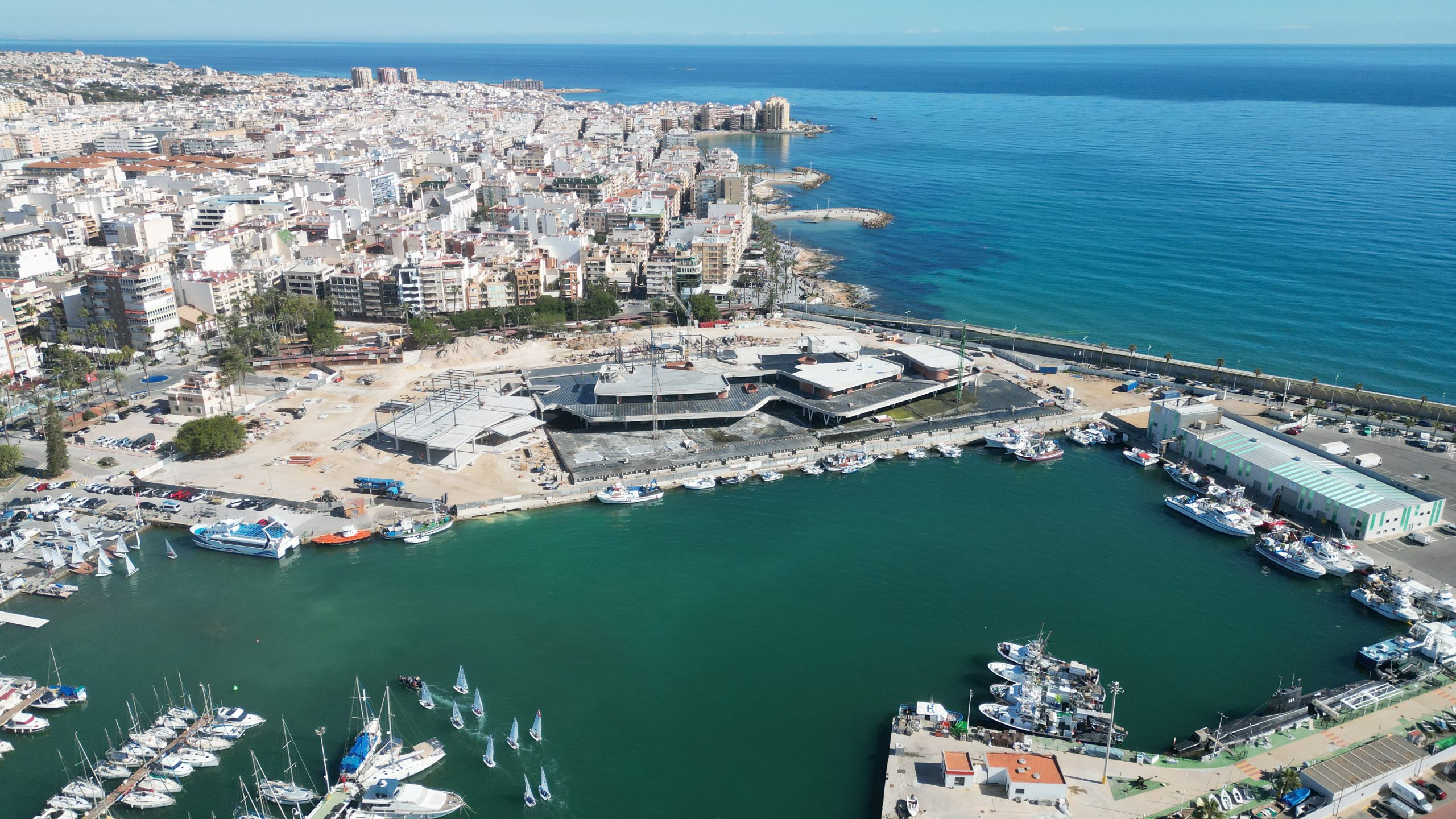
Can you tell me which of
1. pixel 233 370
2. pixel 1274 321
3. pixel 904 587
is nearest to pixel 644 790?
pixel 904 587

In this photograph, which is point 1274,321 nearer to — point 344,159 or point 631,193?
point 631,193

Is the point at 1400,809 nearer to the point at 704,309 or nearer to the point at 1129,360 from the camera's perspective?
the point at 1129,360

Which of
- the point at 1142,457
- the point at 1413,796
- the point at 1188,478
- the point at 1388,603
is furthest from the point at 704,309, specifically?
the point at 1413,796

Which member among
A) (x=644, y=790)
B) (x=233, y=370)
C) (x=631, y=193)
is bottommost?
(x=644, y=790)

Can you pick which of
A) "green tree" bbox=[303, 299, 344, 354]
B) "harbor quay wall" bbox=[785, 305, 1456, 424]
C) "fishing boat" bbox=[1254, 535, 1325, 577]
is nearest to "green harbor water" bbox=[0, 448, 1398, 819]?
"fishing boat" bbox=[1254, 535, 1325, 577]

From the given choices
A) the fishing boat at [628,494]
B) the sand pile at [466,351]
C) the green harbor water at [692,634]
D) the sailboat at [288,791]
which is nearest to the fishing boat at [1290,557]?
the green harbor water at [692,634]

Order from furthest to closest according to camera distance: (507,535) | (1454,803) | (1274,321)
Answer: (1274,321) < (507,535) < (1454,803)

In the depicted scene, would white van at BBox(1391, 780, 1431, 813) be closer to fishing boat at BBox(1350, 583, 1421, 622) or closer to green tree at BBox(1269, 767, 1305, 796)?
green tree at BBox(1269, 767, 1305, 796)

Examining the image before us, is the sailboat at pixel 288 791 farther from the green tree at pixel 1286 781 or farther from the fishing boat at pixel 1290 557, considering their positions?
the fishing boat at pixel 1290 557
